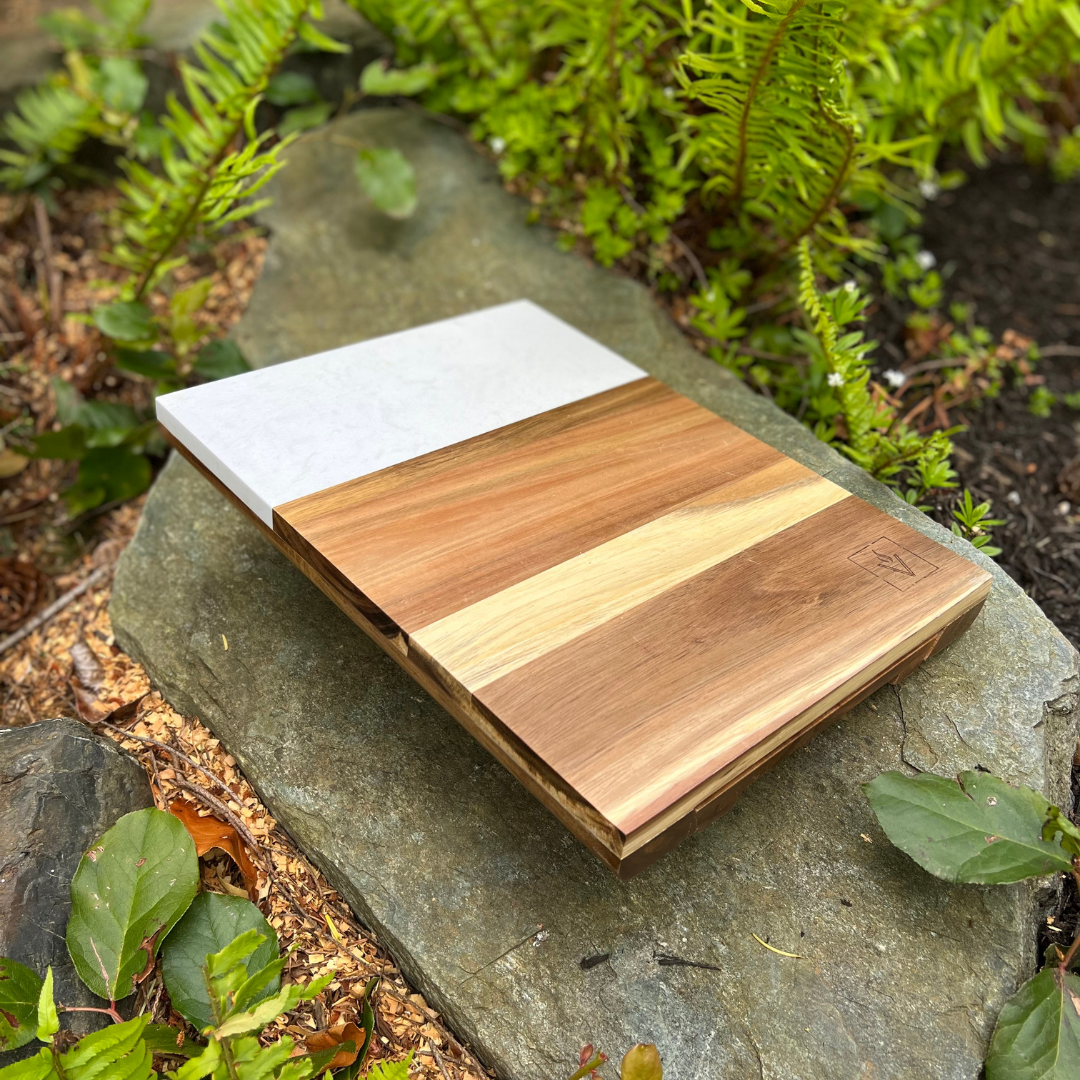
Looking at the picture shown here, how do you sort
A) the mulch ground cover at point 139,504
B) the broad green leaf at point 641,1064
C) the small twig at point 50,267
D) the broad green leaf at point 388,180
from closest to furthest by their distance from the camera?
1. the broad green leaf at point 641,1064
2. the mulch ground cover at point 139,504
3. the broad green leaf at point 388,180
4. the small twig at point 50,267

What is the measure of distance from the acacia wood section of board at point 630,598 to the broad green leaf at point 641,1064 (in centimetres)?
33

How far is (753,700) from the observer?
142 centimetres

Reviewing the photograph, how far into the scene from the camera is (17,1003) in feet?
4.65

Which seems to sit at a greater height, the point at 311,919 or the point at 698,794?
the point at 698,794

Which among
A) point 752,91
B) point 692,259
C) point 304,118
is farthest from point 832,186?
point 304,118

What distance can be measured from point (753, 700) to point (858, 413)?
1.12 metres

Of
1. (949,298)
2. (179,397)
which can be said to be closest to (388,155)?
(179,397)

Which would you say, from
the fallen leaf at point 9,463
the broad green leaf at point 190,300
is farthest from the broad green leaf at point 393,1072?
the fallen leaf at point 9,463

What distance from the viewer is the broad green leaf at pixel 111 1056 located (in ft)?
4.28

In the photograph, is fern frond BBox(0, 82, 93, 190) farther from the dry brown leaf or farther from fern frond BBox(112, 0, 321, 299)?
the dry brown leaf

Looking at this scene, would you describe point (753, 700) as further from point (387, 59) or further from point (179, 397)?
point (387, 59)

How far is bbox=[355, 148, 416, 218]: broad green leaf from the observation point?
294cm

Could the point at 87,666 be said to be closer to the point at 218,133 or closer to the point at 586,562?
the point at 586,562

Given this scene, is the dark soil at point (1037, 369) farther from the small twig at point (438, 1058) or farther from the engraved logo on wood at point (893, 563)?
the small twig at point (438, 1058)
